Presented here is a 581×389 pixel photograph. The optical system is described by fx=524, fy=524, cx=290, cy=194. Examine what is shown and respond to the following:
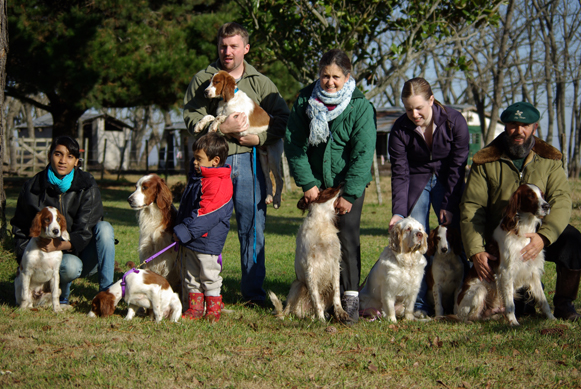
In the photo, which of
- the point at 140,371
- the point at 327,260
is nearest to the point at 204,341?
the point at 140,371

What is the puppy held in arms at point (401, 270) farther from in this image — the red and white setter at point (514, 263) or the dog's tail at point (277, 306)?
the dog's tail at point (277, 306)

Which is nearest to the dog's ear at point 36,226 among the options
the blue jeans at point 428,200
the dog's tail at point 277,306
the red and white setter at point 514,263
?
the dog's tail at point 277,306

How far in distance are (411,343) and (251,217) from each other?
71.9 inches

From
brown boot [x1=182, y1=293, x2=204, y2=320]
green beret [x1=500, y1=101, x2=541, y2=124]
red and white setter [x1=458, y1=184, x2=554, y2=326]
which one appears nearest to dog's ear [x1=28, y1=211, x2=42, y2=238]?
brown boot [x1=182, y1=293, x2=204, y2=320]

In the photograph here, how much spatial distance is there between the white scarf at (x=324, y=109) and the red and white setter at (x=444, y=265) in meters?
1.41

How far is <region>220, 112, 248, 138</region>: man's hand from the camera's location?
4648 millimetres

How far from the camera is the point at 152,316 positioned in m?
4.39

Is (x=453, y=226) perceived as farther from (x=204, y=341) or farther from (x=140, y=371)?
(x=140, y=371)

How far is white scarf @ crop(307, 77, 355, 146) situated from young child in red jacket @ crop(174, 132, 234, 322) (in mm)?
788

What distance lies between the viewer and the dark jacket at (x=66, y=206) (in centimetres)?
452

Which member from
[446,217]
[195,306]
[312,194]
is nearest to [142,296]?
[195,306]

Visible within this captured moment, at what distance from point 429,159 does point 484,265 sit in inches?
40.5

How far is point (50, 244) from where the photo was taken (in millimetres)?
4398

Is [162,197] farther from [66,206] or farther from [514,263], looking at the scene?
[514,263]
